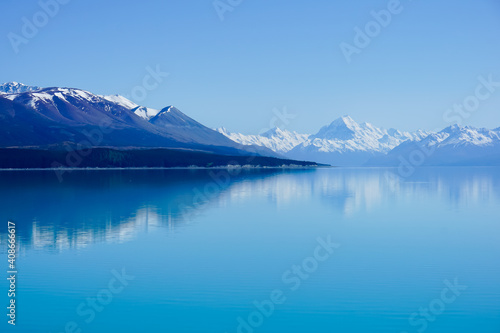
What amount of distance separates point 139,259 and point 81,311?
29.2 feet

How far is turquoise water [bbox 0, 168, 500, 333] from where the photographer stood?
1984cm

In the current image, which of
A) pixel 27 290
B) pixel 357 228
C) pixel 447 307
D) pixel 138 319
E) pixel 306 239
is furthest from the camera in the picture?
pixel 357 228

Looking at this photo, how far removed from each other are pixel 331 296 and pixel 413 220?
2843 centimetres

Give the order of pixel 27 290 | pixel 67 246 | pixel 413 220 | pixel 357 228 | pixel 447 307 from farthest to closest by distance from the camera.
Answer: pixel 413 220
pixel 357 228
pixel 67 246
pixel 27 290
pixel 447 307

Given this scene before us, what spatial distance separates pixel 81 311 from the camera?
20.8m

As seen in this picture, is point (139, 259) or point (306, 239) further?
point (306, 239)

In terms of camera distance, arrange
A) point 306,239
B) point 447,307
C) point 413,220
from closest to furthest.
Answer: point 447,307
point 306,239
point 413,220

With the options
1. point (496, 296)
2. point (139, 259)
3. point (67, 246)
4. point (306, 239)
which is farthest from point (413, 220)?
point (67, 246)

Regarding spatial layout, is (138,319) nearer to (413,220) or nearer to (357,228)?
(357,228)

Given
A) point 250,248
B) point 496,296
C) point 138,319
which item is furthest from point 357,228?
point 138,319

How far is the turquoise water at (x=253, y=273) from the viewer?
781 inches

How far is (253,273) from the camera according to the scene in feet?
87.1

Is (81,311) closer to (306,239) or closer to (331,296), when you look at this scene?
(331,296)

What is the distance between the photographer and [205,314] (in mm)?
20234
